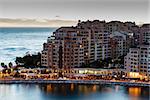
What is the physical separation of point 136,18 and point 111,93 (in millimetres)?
1654

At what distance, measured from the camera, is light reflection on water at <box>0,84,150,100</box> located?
5.88m

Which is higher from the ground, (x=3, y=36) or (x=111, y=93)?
(x=3, y=36)

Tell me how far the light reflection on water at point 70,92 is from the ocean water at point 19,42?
4.87ft

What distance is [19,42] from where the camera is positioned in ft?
30.3

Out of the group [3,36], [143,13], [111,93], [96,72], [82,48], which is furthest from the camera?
[3,36]

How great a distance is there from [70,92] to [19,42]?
325 cm

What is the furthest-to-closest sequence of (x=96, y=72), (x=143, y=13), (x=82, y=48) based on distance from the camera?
(x=82, y=48) → (x=96, y=72) → (x=143, y=13)

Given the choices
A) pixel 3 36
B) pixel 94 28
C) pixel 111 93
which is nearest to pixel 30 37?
pixel 3 36

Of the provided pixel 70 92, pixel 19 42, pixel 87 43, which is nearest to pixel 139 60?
pixel 87 43

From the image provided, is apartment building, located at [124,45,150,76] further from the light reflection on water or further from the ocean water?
the ocean water

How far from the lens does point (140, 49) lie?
290 inches

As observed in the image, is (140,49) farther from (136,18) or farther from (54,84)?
(54,84)


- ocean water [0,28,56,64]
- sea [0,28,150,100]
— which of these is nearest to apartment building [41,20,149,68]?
ocean water [0,28,56,64]

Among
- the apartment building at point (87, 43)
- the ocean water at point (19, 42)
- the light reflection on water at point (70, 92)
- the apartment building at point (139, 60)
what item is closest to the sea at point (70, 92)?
the light reflection on water at point (70, 92)
